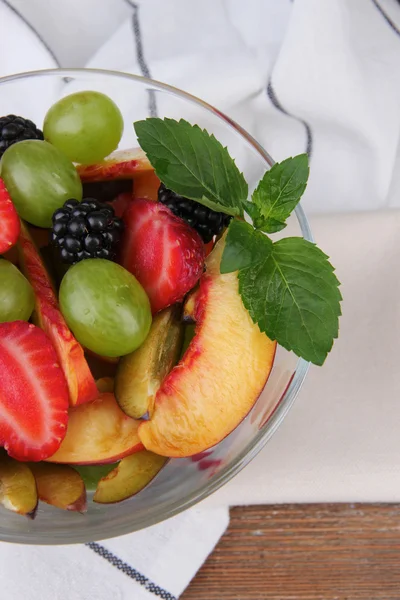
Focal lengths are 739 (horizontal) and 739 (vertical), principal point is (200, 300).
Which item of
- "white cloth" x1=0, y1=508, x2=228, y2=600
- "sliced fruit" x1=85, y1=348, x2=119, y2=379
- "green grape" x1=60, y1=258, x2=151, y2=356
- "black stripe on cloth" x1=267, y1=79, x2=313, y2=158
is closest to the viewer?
"green grape" x1=60, y1=258, x2=151, y2=356

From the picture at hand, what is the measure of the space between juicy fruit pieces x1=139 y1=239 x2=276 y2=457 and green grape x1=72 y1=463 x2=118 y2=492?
8cm

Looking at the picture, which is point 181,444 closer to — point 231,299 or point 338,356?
point 231,299

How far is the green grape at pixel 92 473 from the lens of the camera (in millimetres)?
918

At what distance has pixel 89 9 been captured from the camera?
1.40m

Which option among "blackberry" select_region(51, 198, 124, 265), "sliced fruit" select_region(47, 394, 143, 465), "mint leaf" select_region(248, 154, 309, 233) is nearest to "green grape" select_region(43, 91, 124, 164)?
"blackberry" select_region(51, 198, 124, 265)

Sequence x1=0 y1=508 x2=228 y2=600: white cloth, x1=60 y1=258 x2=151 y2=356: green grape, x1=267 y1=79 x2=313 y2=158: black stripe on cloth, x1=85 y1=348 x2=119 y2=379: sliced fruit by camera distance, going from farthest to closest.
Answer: x1=267 y1=79 x2=313 y2=158: black stripe on cloth, x1=0 y1=508 x2=228 y2=600: white cloth, x1=85 y1=348 x2=119 y2=379: sliced fruit, x1=60 y1=258 x2=151 y2=356: green grape

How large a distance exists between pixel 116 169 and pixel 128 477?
1.31ft

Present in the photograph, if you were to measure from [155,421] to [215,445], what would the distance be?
10 cm

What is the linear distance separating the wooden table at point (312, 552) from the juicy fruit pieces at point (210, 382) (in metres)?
0.38

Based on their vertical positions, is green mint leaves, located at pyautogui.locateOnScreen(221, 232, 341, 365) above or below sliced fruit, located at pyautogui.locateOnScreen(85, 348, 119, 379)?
above

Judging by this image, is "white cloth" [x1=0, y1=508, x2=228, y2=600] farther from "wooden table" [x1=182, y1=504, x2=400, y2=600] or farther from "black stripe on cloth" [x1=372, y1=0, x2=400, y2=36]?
"black stripe on cloth" [x1=372, y1=0, x2=400, y2=36]

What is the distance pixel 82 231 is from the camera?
33.1 inches

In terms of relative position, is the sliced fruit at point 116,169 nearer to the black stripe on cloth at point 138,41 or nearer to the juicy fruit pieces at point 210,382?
the juicy fruit pieces at point 210,382

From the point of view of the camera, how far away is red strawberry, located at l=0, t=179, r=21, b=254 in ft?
2.79
